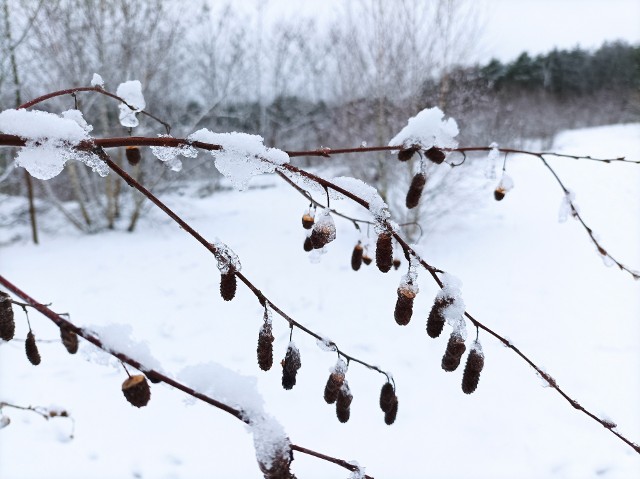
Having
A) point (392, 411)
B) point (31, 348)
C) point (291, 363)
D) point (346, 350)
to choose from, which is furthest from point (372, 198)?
point (346, 350)

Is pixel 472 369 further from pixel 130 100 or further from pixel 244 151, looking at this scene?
pixel 130 100

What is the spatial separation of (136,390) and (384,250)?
347mm

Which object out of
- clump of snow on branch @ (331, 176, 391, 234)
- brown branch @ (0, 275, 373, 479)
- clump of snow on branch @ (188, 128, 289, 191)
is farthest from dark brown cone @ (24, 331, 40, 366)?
clump of snow on branch @ (331, 176, 391, 234)

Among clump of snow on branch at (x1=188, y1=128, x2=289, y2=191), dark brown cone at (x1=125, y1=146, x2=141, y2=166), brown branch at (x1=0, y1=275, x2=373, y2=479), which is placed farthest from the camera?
dark brown cone at (x1=125, y1=146, x2=141, y2=166)

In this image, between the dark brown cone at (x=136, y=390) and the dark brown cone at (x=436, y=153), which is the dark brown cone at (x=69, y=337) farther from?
the dark brown cone at (x=436, y=153)

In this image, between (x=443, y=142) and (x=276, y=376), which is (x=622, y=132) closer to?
(x=276, y=376)

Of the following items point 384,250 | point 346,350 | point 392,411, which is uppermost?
point 384,250

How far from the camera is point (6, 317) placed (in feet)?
1.80

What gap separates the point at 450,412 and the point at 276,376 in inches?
50.0

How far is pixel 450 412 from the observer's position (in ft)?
9.66

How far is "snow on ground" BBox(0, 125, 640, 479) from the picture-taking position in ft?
8.27

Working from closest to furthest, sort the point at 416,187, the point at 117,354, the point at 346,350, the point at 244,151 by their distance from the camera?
the point at 117,354
the point at 244,151
the point at 416,187
the point at 346,350

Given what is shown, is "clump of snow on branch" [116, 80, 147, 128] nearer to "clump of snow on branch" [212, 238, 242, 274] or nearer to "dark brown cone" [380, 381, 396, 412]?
"clump of snow on branch" [212, 238, 242, 274]

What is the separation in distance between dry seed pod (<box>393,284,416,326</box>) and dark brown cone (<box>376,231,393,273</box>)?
0.13 feet
